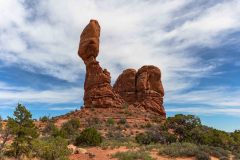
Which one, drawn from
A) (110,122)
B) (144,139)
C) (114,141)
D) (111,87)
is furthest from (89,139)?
(111,87)

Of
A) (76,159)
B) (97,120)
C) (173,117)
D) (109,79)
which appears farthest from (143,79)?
(76,159)

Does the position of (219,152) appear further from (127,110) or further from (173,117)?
(127,110)

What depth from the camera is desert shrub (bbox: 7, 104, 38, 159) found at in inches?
904

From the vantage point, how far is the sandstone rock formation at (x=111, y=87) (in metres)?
56.3

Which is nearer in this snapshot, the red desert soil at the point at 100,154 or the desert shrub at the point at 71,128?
the red desert soil at the point at 100,154

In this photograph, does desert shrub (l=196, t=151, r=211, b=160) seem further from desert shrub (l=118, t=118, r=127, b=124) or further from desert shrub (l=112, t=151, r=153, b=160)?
desert shrub (l=118, t=118, r=127, b=124)

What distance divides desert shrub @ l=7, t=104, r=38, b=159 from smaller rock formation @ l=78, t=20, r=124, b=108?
3135cm

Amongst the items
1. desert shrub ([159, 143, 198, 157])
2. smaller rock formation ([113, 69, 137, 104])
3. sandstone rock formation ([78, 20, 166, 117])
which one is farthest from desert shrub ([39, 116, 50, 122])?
desert shrub ([159, 143, 198, 157])

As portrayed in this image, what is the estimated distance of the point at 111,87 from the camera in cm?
5794

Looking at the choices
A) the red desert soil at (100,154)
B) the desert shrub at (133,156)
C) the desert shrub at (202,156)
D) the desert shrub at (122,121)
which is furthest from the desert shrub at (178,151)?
the desert shrub at (122,121)

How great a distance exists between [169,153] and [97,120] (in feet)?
75.3

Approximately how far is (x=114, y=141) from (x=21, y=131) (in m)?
11.7

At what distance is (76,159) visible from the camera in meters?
24.0

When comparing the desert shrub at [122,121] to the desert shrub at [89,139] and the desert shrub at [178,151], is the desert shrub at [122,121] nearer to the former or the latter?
the desert shrub at [89,139]
